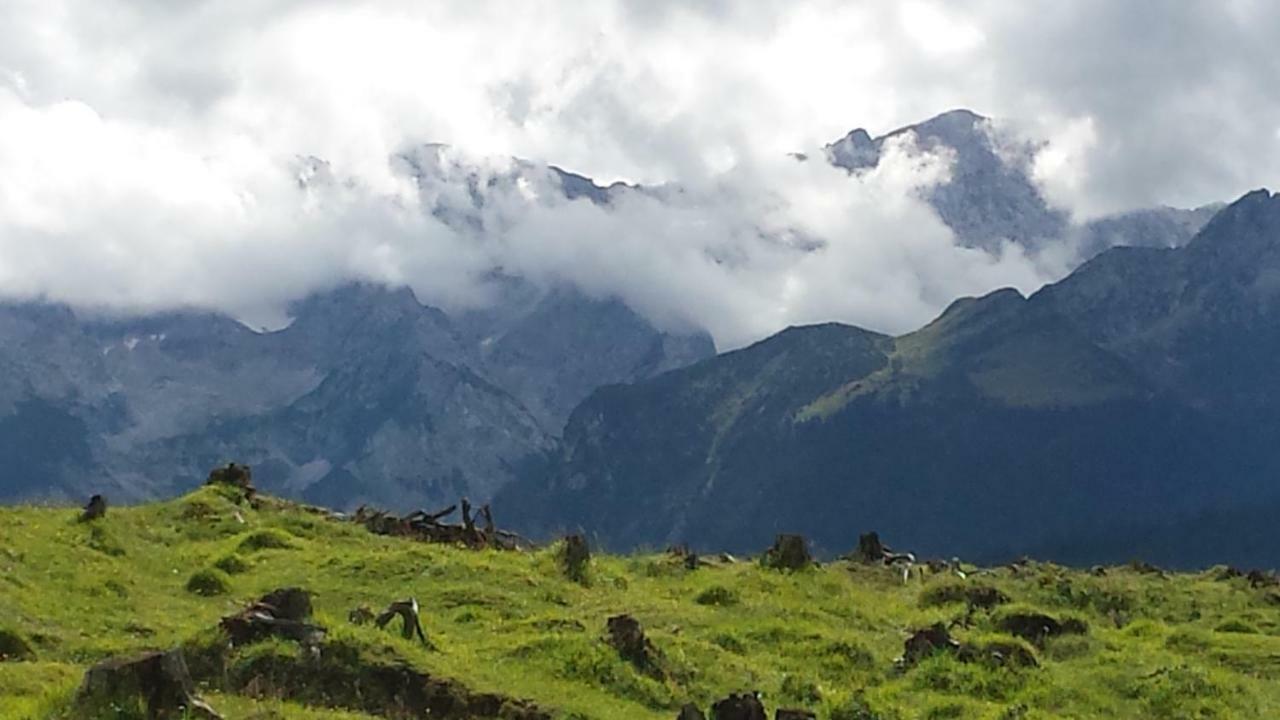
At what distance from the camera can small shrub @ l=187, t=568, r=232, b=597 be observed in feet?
122

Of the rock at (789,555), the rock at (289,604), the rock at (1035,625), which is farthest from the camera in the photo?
the rock at (789,555)

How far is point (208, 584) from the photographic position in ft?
123

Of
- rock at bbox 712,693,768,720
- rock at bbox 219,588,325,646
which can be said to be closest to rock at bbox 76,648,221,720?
rock at bbox 219,588,325,646

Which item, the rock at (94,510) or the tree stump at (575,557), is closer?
the tree stump at (575,557)

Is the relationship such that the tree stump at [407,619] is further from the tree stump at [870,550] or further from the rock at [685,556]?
the tree stump at [870,550]

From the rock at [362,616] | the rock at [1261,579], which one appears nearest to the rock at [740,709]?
the rock at [362,616]

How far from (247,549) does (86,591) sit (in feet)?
34.0

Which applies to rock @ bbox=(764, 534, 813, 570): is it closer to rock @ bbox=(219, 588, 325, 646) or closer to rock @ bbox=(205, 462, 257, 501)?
rock @ bbox=(205, 462, 257, 501)

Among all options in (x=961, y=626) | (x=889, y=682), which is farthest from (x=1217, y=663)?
(x=889, y=682)

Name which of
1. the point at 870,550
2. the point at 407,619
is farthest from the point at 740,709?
the point at 870,550

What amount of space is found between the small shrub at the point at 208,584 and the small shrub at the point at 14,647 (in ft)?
30.5

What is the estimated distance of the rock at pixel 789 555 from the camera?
157ft

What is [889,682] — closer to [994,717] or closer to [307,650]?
[994,717]

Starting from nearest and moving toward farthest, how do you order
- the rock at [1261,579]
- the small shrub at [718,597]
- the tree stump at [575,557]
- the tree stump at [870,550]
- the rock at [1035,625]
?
the rock at [1035,625] → the small shrub at [718,597] → the tree stump at [575,557] → the rock at [1261,579] → the tree stump at [870,550]
